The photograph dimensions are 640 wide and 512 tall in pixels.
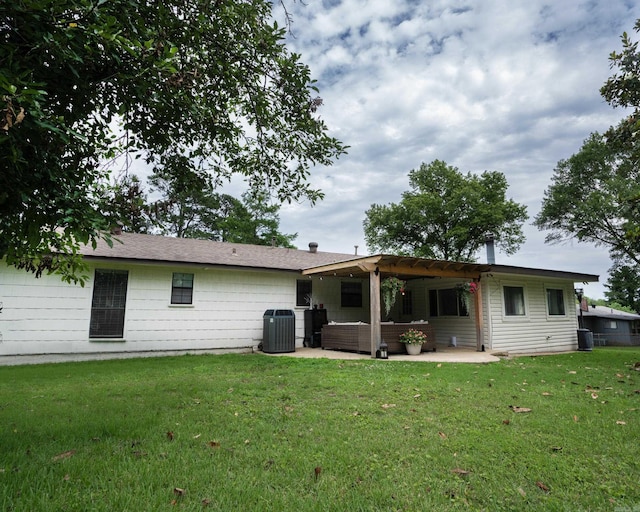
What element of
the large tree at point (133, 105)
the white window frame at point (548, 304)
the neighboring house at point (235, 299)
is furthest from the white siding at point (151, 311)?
the white window frame at point (548, 304)

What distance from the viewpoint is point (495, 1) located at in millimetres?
5410

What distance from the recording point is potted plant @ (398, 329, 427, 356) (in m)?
9.72

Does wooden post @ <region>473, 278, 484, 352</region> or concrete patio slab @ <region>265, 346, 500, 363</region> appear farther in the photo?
wooden post @ <region>473, 278, 484, 352</region>

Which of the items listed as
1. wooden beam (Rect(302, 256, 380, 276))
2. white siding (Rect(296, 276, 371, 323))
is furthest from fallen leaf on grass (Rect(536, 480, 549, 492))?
white siding (Rect(296, 276, 371, 323))

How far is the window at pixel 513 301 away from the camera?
11573mm

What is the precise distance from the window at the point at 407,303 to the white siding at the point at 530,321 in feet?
9.92

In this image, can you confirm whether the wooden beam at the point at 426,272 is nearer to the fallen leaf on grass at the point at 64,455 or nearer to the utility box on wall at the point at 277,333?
the utility box on wall at the point at 277,333

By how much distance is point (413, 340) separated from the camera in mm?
9758

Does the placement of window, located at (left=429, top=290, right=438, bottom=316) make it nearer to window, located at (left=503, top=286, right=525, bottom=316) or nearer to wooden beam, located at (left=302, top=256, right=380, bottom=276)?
window, located at (left=503, top=286, right=525, bottom=316)

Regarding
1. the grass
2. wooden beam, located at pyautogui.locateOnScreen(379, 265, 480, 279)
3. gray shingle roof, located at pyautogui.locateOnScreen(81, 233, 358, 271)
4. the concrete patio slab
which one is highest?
gray shingle roof, located at pyautogui.locateOnScreen(81, 233, 358, 271)

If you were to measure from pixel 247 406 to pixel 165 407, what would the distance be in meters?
0.92

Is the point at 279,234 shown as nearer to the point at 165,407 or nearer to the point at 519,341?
the point at 519,341

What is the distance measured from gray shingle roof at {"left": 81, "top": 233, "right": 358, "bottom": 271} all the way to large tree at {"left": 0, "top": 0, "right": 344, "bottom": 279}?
568cm

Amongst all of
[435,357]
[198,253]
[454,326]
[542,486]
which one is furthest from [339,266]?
[542,486]
